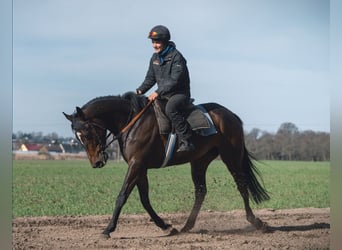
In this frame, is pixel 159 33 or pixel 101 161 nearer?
pixel 159 33

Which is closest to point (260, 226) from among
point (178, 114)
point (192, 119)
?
point (192, 119)

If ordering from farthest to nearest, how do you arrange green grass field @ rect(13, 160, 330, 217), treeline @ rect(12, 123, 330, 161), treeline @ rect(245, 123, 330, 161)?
treeline @ rect(245, 123, 330, 161), treeline @ rect(12, 123, 330, 161), green grass field @ rect(13, 160, 330, 217)

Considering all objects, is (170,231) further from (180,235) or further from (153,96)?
(153,96)

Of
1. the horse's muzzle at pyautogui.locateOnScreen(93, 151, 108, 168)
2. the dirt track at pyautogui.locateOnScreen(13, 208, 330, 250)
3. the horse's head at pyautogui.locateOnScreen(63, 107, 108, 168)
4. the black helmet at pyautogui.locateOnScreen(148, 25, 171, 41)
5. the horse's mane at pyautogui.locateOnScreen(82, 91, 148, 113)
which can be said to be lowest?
the dirt track at pyautogui.locateOnScreen(13, 208, 330, 250)

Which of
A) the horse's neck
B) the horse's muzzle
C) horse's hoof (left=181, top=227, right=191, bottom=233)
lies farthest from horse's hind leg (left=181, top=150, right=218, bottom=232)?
the horse's muzzle

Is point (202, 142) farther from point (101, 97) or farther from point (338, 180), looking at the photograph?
point (338, 180)

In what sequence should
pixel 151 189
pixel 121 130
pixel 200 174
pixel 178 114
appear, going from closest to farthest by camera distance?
pixel 178 114 < pixel 121 130 < pixel 200 174 < pixel 151 189

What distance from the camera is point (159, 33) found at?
6.21 meters

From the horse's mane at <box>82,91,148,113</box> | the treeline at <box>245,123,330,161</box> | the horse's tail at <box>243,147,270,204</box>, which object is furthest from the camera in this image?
the treeline at <box>245,123,330,161</box>

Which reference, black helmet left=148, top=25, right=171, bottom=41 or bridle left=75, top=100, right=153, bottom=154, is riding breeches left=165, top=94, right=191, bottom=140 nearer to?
bridle left=75, top=100, right=153, bottom=154

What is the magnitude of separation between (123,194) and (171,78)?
144 cm

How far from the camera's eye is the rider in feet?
20.7

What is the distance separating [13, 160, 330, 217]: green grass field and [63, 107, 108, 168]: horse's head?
6.35ft

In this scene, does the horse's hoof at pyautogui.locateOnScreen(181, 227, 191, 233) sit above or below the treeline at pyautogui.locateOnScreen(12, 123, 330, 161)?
below
